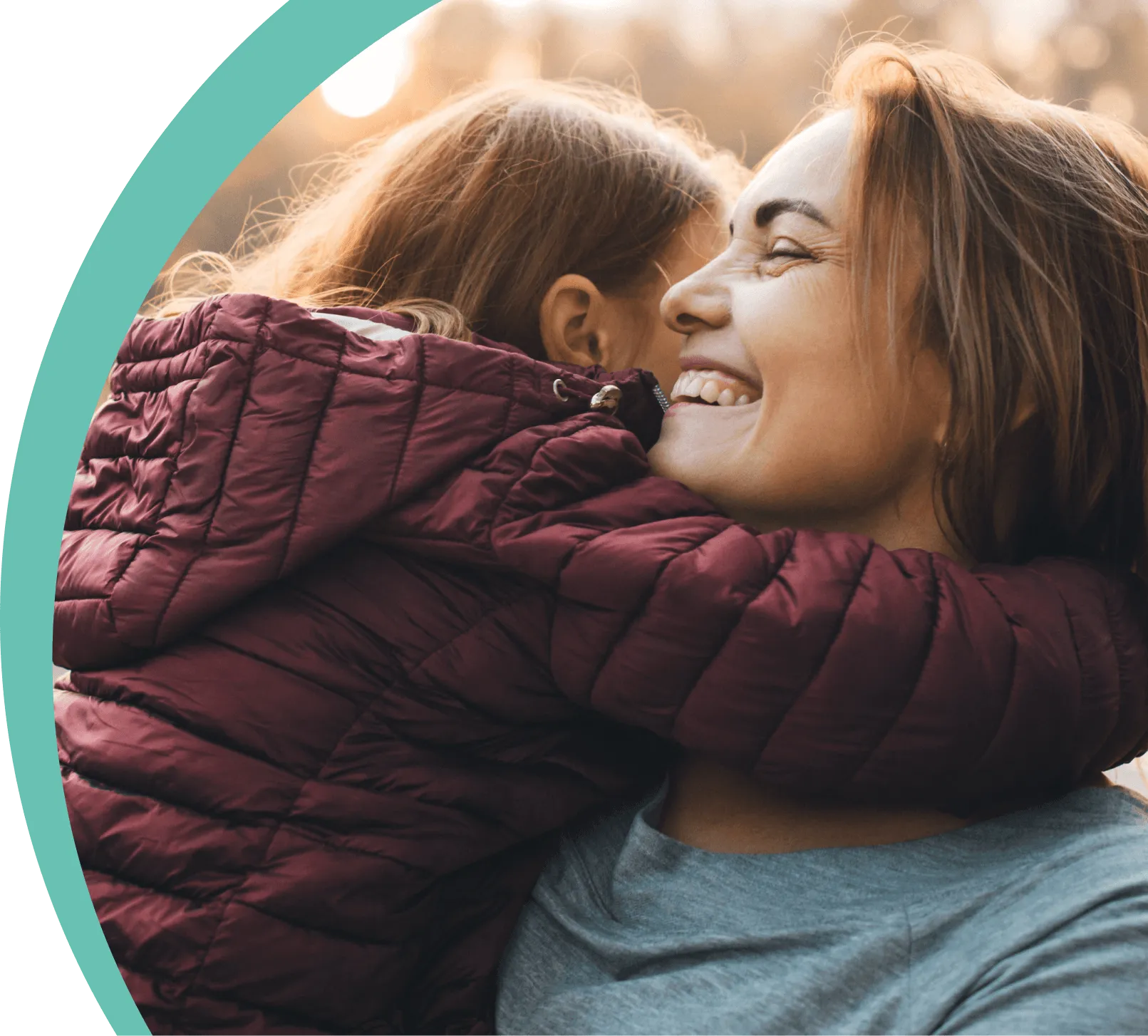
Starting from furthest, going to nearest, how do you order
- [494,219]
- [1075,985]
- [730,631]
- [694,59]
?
[694,59], [494,219], [730,631], [1075,985]

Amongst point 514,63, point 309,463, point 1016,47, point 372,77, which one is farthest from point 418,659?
point 1016,47

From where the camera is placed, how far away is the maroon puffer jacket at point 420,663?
0.83 m

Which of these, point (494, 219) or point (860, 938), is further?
point (494, 219)

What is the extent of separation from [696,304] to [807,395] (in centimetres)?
17

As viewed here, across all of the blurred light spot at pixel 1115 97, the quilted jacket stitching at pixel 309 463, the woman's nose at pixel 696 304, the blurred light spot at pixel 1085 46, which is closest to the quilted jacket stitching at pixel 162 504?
the quilted jacket stitching at pixel 309 463

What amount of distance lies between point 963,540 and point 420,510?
0.53 m

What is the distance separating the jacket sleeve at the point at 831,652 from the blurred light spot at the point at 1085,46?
1573 mm

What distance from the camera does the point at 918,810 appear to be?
925 millimetres

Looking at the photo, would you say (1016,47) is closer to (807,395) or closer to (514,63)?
(514,63)

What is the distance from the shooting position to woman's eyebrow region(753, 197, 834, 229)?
40.5 inches

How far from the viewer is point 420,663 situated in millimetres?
896

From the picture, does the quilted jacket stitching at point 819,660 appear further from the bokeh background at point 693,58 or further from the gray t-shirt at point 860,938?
the bokeh background at point 693,58

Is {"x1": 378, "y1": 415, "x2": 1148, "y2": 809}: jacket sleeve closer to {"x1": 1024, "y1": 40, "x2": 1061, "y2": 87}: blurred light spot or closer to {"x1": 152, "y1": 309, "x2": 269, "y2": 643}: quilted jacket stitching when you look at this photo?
{"x1": 152, "y1": 309, "x2": 269, "y2": 643}: quilted jacket stitching

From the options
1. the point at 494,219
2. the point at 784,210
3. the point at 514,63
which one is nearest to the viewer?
the point at 784,210
